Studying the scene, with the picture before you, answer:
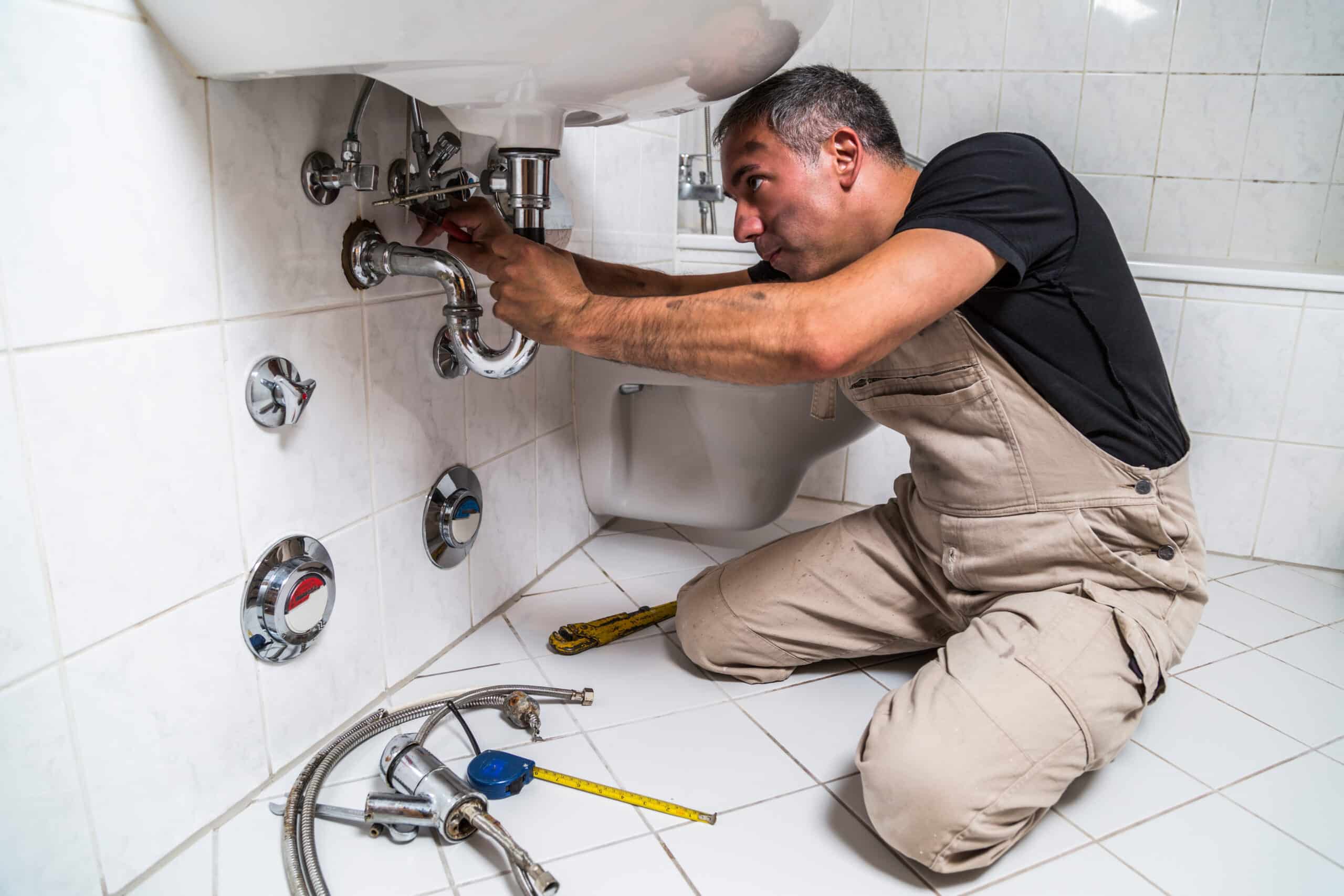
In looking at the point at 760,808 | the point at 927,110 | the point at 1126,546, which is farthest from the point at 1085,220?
the point at 927,110

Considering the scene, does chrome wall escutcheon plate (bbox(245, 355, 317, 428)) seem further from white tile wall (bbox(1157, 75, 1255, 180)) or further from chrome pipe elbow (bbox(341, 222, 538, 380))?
white tile wall (bbox(1157, 75, 1255, 180))

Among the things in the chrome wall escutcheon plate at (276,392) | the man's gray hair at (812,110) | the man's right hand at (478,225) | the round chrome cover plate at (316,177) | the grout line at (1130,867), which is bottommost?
the grout line at (1130,867)

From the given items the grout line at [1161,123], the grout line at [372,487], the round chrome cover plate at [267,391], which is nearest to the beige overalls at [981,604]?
the grout line at [372,487]

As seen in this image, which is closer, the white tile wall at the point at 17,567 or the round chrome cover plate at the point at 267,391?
the white tile wall at the point at 17,567

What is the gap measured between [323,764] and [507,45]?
0.72 meters

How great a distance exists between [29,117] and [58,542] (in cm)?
32

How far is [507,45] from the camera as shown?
2.31 ft

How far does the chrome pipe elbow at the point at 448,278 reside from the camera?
98 centimetres

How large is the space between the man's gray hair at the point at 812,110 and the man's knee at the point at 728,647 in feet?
1.95

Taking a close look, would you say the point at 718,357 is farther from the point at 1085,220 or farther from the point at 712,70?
the point at 1085,220

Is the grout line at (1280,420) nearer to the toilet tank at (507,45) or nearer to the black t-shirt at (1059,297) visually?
the black t-shirt at (1059,297)

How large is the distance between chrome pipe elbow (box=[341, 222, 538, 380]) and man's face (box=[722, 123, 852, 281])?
0.99 feet

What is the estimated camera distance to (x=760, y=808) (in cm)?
97

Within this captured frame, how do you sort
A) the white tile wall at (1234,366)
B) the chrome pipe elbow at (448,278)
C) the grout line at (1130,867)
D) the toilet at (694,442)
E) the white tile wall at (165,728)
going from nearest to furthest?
the white tile wall at (165,728)
the grout line at (1130,867)
the chrome pipe elbow at (448,278)
the toilet at (694,442)
the white tile wall at (1234,366)
